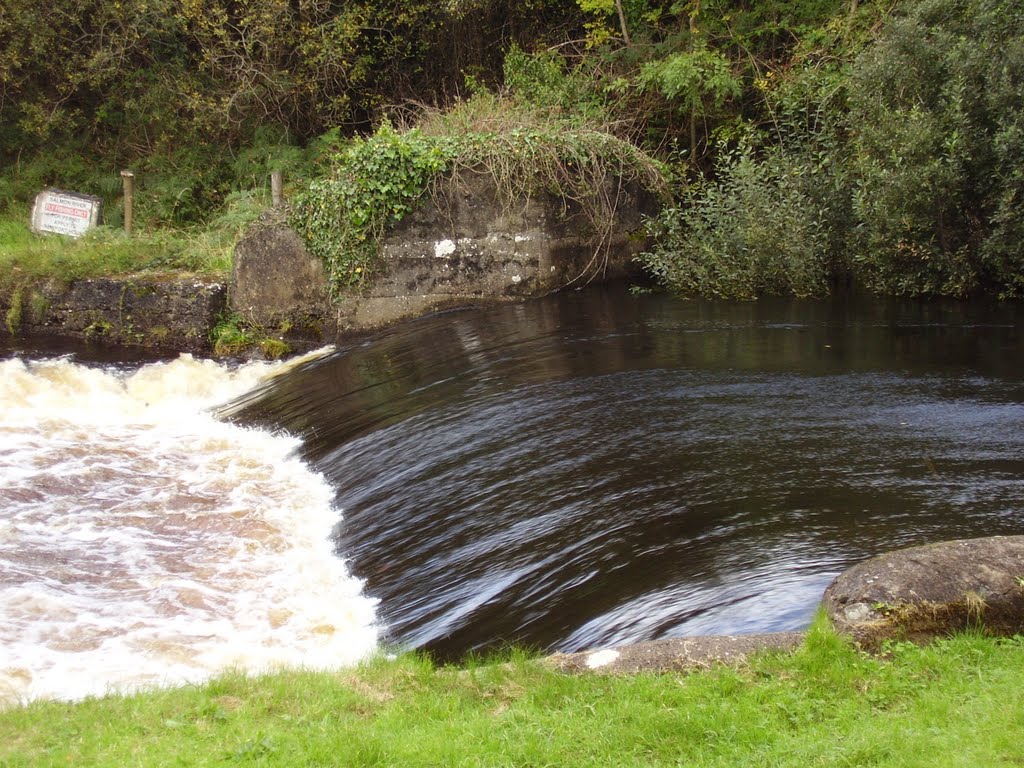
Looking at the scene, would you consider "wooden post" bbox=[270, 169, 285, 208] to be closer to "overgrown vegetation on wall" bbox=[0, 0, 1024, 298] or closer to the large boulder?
"overgrown vegetation on wall" bbox=[0, 0, 1024, 298]

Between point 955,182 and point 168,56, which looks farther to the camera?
point 168,56

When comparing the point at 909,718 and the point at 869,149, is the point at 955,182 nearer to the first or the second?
the point at 869,149

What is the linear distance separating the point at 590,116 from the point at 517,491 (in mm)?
9945

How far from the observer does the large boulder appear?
15.8 feet

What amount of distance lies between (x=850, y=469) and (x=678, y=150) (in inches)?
413

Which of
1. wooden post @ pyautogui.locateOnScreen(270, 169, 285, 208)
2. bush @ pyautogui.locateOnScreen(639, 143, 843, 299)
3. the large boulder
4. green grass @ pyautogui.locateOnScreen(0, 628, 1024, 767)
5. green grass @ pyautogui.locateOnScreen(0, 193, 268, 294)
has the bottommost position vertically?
green grass @ pyautogui.locateOnScreen(0, 628, 1024, 767)

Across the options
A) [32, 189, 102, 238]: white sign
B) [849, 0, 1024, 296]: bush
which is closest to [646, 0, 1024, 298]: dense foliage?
[849, 0, 1024, 296]: bush

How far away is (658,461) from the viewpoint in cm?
777

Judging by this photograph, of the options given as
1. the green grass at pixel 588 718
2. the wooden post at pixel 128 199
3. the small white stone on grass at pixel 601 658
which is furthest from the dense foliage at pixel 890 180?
the wooden post at pixel 128 199

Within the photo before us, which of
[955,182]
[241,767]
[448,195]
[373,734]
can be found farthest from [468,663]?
[448,195]

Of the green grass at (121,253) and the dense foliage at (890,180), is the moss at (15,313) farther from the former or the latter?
the dense foliage at (890,180)

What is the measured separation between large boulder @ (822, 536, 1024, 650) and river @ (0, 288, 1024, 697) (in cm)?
48

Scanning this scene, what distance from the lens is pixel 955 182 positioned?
38.0 ft

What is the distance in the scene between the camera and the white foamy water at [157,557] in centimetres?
635
